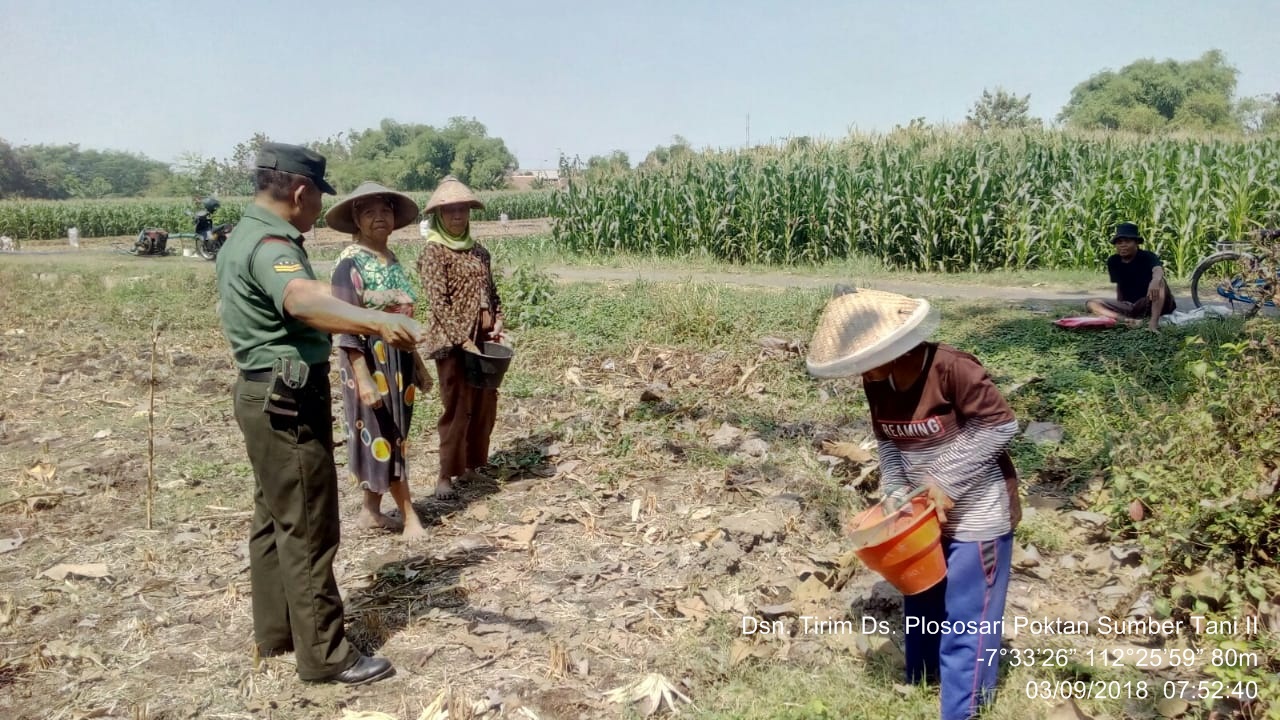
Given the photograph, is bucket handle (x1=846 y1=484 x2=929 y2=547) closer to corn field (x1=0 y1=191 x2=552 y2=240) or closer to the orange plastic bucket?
the orange plastic bucket

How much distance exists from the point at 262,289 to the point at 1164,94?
203ft

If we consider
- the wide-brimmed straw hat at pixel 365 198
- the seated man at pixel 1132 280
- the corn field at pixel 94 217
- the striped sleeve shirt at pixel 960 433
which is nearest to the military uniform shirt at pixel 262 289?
the wide-brimmed straw hat at pixel 365 198

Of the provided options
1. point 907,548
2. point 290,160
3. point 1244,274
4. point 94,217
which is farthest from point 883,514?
point 94,217

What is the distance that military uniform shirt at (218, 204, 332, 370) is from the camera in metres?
3.19

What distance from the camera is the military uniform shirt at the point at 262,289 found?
10.5 ft

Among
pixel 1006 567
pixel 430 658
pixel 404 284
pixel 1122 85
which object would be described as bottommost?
pixel 430 658

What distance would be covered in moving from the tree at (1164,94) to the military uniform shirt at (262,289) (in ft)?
176

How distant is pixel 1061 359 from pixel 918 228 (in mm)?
7661

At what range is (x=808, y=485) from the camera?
5.22 m

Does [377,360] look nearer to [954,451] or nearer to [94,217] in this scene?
[954,451]

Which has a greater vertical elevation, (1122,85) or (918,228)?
(1122,85)

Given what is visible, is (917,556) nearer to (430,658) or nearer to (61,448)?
(430,658)

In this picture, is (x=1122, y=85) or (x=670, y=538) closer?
(x=670, y=538)

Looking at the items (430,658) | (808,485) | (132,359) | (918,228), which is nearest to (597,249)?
(918,228)
